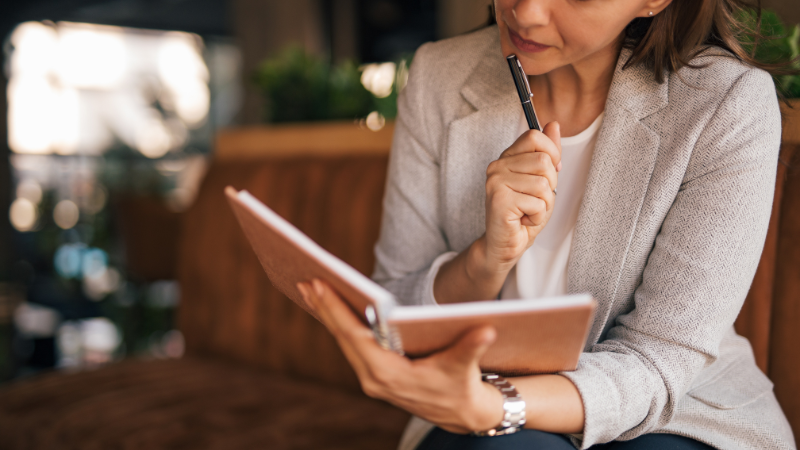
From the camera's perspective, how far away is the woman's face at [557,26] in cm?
72

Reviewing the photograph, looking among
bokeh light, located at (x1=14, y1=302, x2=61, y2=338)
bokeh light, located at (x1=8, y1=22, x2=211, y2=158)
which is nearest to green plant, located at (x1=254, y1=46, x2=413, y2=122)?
bokeh light, located at (x1=8, y1=22, x2=211, y2=158)

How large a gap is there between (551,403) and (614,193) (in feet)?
1.07

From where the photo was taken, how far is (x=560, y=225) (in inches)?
36.6

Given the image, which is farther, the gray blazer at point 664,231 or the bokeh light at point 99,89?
the bokeh light at point 99,89

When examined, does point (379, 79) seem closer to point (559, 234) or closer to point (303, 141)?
point (303, 141)

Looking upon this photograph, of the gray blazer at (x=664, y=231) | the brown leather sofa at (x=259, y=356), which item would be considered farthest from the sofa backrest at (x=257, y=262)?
the gray blazer at (x=664, y=231)

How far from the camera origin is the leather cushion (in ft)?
4.19

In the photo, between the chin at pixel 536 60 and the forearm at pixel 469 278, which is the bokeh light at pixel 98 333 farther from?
the chin at pixel 536 60

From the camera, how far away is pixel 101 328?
467 centimetres

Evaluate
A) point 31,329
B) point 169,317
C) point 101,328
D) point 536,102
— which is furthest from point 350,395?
point 101,328

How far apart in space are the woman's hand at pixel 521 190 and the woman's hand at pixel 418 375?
0.21 meters

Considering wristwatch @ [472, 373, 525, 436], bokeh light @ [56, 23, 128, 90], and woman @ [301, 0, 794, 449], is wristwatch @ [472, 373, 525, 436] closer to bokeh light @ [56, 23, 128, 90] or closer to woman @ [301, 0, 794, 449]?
woman @ [301, 0, 794, 449]

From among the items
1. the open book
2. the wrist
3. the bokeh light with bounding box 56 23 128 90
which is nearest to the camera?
the open book

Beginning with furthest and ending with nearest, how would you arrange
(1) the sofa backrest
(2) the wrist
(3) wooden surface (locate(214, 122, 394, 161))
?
(3) wooden surface (locate(214, 122, 394, 161))
(1) the sofa backrest
(2) the wrist
